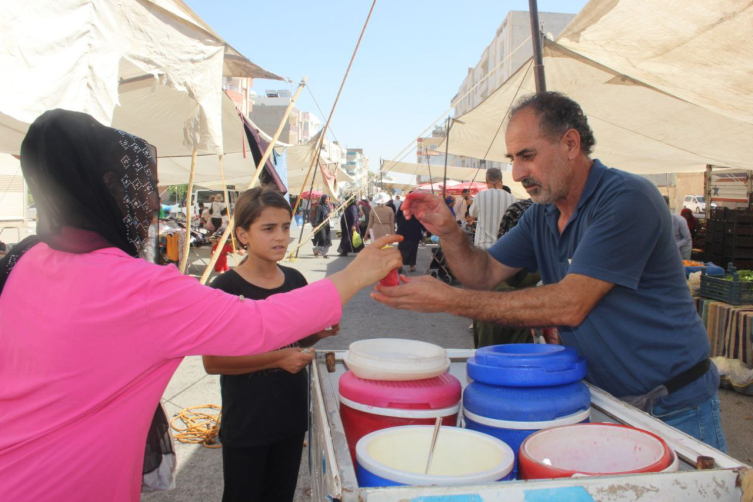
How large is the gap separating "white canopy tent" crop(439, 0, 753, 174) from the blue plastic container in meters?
2.82

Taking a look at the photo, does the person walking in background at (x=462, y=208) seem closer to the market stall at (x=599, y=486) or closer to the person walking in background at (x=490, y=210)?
the person walking in background at (x=490, y=210)

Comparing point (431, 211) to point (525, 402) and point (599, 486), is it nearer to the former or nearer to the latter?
point (525, 402)

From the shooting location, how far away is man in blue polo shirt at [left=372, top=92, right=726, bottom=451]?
1.78 m

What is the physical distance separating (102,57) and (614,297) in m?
3.40

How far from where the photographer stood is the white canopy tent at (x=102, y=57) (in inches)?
118

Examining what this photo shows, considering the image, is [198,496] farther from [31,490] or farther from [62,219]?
[62,219]

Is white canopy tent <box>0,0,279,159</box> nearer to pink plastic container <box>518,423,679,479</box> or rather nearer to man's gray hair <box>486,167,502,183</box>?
pink plastic container <box>518,423,679,479</box>

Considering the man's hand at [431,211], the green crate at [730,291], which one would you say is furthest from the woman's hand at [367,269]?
the green crate at [730,291]

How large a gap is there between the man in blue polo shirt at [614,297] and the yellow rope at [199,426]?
2827mm

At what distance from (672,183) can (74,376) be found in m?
24.8

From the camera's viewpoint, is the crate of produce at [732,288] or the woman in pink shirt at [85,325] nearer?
the woman in pink shirt at [85,325]

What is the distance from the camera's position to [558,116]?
2.08 metres

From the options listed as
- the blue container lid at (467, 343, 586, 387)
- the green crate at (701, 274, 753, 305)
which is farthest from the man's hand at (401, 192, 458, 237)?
the green crate at (701, 274, 753, 305)

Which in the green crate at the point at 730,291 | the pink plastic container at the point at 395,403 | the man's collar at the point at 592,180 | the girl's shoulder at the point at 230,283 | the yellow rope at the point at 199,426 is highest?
the man's collar at the point at 592,180
